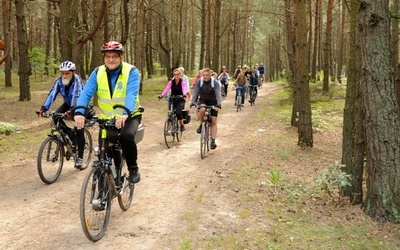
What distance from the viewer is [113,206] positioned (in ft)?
19.0

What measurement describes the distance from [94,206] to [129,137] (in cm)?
95

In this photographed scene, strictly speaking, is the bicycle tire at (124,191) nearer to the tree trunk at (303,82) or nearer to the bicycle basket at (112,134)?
Answer: the bicycle basket at (112,134)

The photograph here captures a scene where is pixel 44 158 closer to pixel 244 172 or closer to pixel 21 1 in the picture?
pixel 244 172

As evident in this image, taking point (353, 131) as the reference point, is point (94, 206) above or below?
below

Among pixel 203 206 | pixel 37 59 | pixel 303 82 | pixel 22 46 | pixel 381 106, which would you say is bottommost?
pixel 203 206

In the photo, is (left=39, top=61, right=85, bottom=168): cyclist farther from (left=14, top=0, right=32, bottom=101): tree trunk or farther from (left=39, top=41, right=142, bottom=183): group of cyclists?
(left=14, top=0, right=32, bottom=101): tree trunk

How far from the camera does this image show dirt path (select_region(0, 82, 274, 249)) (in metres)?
4.68

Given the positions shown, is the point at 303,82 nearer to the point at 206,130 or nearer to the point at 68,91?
the point at 206,130

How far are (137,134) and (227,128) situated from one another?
8739 mm

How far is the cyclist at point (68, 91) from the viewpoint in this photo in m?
6.90

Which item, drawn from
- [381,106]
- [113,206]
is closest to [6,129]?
[113,206]

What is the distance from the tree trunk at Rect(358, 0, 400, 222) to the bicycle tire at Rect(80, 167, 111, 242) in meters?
3.85

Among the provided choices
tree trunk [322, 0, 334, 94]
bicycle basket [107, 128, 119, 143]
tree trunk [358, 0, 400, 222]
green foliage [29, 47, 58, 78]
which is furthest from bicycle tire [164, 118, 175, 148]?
green foliage [29, 47, 58, 78]

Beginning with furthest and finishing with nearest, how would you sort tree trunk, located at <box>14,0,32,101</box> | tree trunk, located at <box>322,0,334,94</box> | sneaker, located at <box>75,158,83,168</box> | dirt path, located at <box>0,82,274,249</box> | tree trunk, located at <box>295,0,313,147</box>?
tree trunk, located at <box>322,0,334,94</box> < tree trunk, located at <box>14,0,32,101</box> < tree trunk, located at <box>295,0,313,147</box> < sneaker, located at <box>75,158,83,168</box> < dirt path, located at <box>0,82,274,249</box>
